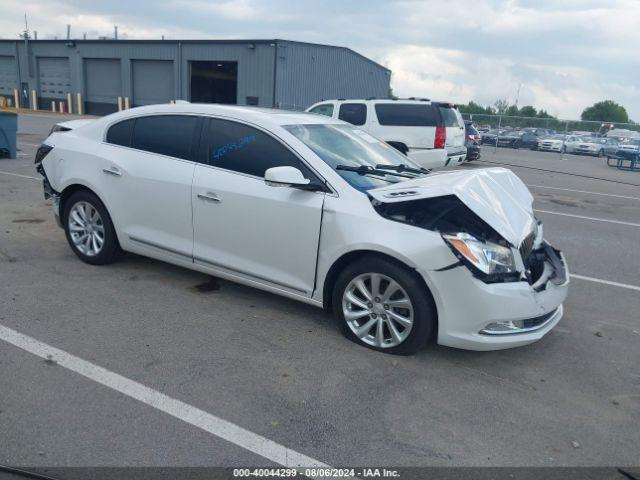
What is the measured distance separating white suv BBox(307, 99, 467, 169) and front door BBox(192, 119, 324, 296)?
28.5 feet

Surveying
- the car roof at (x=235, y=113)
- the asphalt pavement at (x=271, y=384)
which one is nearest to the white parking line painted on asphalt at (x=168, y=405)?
the asphalt pavement at (x=271, y=384)

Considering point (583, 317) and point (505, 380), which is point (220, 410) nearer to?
point (505, 380)

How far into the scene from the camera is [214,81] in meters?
37.7

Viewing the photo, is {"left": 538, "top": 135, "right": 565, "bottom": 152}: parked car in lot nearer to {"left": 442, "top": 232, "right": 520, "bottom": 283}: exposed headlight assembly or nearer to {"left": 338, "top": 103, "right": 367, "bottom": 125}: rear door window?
{"left": 338, "top": 103, "right": 367, "bottom": 125}: rear door window

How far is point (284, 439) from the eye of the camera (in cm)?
299

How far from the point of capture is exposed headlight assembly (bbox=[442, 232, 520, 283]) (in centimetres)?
361

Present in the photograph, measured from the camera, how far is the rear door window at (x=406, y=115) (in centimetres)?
1314

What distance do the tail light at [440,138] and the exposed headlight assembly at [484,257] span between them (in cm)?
969

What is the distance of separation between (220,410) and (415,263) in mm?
1537

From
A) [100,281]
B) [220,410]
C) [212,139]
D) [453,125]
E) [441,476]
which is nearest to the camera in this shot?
[441,476]

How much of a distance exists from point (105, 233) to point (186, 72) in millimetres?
31952

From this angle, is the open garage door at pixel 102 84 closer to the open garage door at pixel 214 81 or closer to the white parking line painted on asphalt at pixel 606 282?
the open garage door at pixel 214 81

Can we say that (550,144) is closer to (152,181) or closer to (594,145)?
(594,145)

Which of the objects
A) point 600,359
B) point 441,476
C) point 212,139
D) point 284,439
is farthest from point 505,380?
point 212,139
